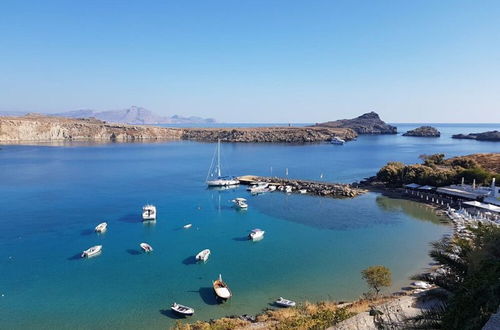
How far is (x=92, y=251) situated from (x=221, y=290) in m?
13.7

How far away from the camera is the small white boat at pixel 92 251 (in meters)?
29.8

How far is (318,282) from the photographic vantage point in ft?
83.0

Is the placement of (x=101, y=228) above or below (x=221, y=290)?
above

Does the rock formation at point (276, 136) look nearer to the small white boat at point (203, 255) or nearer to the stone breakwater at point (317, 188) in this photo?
the stone breakwater at point (317, 188)

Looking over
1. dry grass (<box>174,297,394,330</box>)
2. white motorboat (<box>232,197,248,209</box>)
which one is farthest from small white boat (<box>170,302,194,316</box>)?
white motorboat (<box>232,197,248,209</box>)

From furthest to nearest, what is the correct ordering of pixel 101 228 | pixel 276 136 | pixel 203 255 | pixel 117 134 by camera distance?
pixel 117 134
pixel 276 136
pixel 101 228
pixel 203 255

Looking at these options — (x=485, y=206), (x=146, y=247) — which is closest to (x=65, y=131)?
(x=146, y=247)

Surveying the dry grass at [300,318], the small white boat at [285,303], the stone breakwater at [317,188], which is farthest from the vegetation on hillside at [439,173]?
the small white boat at [285,303]

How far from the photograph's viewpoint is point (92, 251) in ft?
98.9

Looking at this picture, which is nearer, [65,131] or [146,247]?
[146,247]

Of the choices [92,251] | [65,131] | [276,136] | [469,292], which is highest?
[65,131]

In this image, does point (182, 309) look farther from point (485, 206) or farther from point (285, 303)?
point (485, 206)

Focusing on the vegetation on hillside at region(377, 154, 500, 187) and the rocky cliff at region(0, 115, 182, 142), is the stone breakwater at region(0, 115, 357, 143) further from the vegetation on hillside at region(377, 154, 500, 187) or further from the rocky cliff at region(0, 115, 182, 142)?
the vegetation on hillside at region(377, 154, 500, 187)

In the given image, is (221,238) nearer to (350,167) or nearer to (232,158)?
(350,167)
